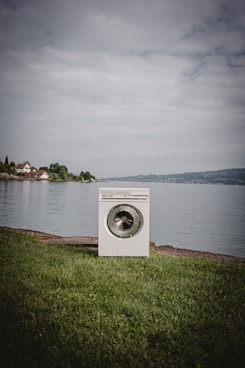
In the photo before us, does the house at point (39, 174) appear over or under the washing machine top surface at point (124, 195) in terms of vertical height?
over

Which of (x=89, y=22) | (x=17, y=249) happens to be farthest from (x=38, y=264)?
(x=89, y=22)

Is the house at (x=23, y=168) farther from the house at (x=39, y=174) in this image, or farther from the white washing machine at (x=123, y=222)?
the white washing machine at (x=123, y=222)

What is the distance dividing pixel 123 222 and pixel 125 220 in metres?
0.04

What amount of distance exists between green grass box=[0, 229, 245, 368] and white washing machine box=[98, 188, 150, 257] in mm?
392


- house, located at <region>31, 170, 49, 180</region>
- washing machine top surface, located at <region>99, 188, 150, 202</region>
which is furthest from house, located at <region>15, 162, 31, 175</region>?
washing machine top surface, located at <region>99, 188, 150, 202</region>

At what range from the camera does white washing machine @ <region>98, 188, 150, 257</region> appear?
17.0ft

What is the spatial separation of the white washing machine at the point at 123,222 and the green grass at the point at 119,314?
1.28 feet

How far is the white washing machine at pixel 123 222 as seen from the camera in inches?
204

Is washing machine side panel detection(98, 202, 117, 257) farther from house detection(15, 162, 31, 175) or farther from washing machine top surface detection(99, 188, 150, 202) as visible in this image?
house detection(15, 162, 31, 175)

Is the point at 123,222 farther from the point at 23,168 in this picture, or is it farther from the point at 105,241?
the point at 23,168

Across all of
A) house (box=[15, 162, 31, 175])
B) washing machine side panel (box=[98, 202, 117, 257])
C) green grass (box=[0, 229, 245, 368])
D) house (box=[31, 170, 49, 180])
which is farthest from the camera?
house (box=[31, 170, 49, 180])

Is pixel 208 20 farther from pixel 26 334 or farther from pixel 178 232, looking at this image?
pixel 26 334

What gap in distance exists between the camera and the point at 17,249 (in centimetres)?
560

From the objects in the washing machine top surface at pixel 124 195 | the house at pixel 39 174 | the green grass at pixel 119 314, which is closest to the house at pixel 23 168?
the house at pixel 39 174
